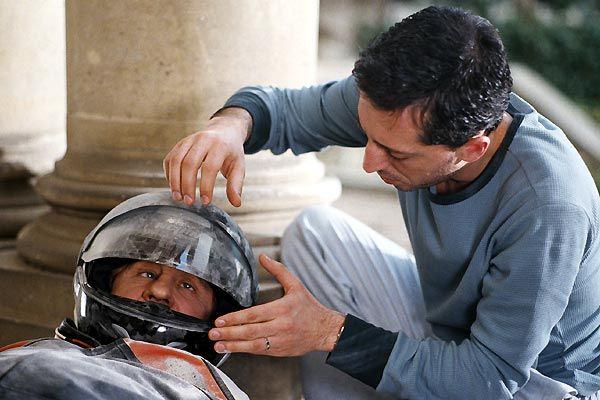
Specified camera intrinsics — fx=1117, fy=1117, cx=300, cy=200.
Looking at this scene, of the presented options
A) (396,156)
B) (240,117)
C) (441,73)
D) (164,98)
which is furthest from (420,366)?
(164,98)

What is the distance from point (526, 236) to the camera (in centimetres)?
300

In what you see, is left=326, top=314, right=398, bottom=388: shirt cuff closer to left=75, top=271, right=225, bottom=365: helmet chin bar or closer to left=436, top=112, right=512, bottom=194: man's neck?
left=75, top=271, right=225, bottom=365: helmet chin bar

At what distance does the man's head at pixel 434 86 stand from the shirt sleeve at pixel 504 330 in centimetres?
29

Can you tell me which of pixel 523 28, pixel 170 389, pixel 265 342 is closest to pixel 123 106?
pixel 265 342

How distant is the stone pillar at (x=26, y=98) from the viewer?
491cm

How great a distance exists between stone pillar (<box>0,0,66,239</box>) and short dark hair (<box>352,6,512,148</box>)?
7.86 ft

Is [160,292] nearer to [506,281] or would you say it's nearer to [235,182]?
[235,182]

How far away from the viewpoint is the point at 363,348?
10.4ft

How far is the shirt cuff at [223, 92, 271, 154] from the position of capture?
12.1ft

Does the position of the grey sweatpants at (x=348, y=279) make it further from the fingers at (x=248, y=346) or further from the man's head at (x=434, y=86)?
the man's head at (x=434, y=86)

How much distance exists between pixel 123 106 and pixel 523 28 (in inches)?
545

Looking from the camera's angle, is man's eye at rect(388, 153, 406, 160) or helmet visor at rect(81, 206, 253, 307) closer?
man's eye at rect(388, 153, 406, 160)

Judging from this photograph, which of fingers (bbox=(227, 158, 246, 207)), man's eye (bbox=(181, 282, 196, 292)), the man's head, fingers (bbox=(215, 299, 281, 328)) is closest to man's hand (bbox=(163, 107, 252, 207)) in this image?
fingers (bbox=(227, 158, 246, 207))

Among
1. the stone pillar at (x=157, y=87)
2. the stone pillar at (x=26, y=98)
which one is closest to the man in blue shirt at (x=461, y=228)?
the stone pillar at (x=157, y=87)
